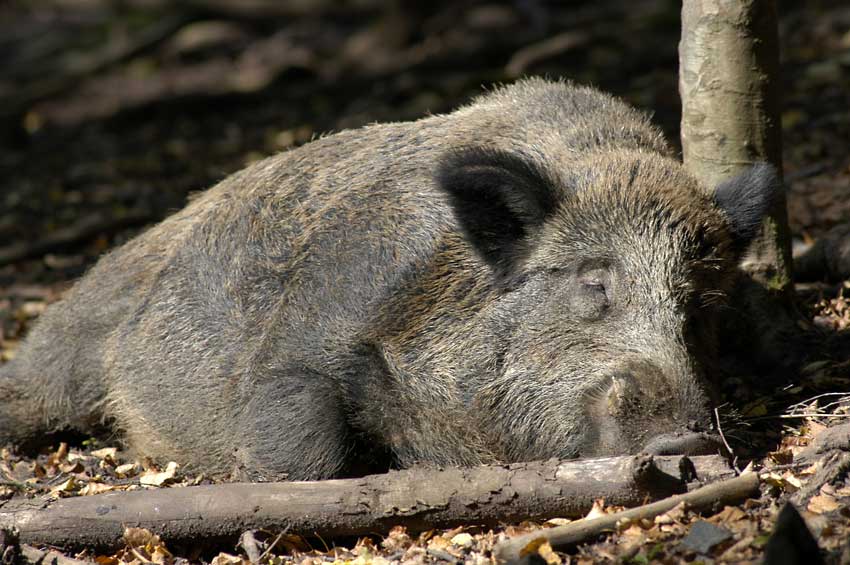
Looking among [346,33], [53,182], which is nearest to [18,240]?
[53,182]

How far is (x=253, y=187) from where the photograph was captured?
21.1 ft

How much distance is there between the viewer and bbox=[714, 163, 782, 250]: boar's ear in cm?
544

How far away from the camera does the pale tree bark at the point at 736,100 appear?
19.6ft

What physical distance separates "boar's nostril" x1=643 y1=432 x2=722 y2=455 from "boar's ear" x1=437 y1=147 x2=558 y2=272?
4.27 ft

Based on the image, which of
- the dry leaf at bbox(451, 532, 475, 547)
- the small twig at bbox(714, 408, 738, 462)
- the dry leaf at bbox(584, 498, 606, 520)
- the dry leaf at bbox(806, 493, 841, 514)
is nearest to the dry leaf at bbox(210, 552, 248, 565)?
the dry leaf at bbox(451, 532, 475, 547)

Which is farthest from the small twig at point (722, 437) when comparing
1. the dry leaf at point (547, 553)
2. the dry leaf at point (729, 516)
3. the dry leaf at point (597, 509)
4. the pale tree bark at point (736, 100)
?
the pale tree bark at point (736, 100)

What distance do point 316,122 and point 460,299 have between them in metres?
8.74

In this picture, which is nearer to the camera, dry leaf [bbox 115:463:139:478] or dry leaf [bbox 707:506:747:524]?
dry leaf [bbox 707:506:747:524]

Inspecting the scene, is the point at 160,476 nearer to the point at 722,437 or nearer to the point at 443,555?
the point at 443,555

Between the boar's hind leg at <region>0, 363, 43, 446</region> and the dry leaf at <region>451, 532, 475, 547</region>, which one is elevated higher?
the boar's hind leg at <region>0, 363, 43, 446</region>

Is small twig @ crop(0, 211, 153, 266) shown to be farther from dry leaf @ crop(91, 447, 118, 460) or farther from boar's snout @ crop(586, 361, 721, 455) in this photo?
boar's snout @ crop(586, 361, 721, 455)

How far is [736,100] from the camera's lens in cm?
606

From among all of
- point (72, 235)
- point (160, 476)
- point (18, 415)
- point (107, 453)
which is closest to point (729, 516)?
point (160, 476)

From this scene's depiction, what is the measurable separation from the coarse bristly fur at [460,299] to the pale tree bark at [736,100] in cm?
33
